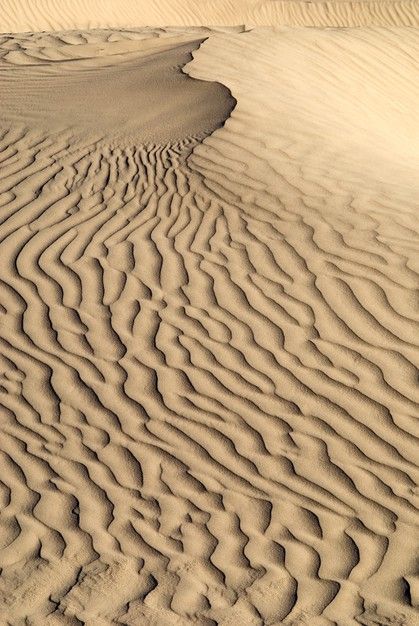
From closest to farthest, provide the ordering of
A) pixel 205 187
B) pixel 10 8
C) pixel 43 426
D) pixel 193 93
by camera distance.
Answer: pixel 43 426 → pixel 205 187 → pixel 193 93 → pixel 10 8

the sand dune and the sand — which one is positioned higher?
the sand dune

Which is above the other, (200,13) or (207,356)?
(200,13)

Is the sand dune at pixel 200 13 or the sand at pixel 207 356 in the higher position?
the sand dune at pixel 200 13

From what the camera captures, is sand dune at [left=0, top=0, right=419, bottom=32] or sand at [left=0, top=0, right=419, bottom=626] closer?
sand at [left=0, top=0, right=419, bottom=626]

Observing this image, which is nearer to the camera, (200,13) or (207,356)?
(207,356)

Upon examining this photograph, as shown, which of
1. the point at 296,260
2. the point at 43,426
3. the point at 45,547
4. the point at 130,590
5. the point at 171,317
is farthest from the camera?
the point at 296,260

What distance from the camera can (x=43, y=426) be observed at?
5695 millimetres

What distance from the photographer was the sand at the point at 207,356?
459 centimetres

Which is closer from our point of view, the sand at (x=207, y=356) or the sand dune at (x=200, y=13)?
the sand at (x=207, y=356)

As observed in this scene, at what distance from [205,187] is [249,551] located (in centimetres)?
436

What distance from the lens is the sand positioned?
4.59 meters

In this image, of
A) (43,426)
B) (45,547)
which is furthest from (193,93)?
(45,547)

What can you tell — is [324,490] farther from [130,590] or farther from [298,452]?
[130,590]

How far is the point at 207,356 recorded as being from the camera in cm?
627
